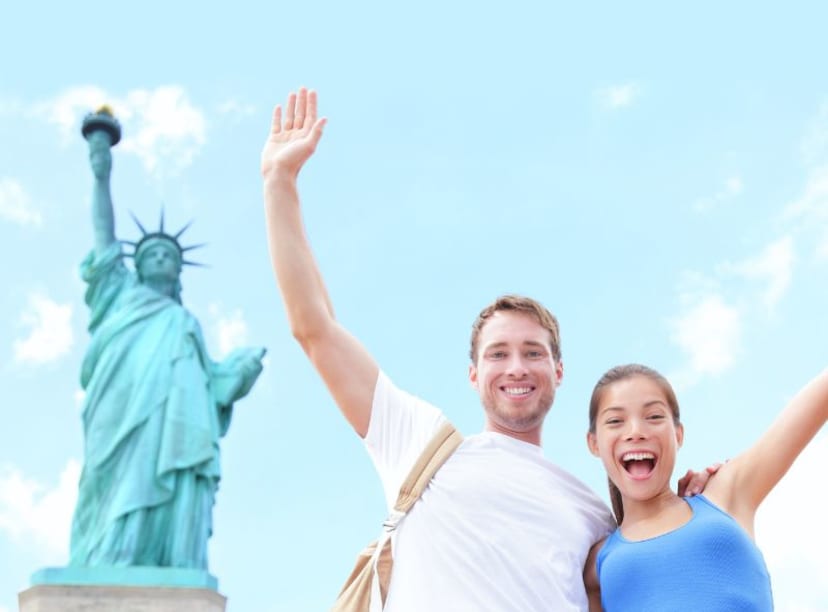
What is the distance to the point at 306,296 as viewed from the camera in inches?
99.9

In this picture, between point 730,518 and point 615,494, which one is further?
point 615,494

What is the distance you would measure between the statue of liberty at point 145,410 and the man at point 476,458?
12.7m

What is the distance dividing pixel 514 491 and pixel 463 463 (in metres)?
0.12

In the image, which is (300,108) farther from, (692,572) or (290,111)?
(692,572)

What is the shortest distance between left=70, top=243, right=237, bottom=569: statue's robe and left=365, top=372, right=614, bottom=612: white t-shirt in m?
12.9

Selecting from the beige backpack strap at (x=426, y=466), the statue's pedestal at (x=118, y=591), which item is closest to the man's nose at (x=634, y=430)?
the beige backpack strap at (x=426, y=466)

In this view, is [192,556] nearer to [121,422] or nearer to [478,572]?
[121,422]

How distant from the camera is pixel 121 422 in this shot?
15.4m

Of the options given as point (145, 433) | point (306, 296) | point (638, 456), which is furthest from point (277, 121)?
point (145, 433)

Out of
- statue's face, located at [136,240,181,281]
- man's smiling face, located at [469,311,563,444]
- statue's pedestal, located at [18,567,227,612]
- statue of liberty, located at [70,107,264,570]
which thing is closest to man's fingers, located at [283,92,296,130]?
man's smiling face, located at [469,311,563,444]

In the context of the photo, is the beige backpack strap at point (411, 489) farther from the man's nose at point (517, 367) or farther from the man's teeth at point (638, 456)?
the man's teeth at point (638, 456)

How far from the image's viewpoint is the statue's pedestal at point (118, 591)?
45.1ft

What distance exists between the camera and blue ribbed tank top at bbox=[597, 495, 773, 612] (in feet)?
7.16

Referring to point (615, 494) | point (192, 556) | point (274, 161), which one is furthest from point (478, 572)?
point (192, 556)
